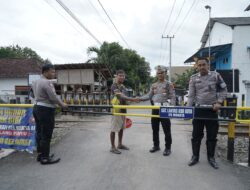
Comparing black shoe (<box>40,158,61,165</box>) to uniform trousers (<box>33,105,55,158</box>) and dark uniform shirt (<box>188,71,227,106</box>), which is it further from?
dark uniform shirt (<box>188,71,227,106</box>)

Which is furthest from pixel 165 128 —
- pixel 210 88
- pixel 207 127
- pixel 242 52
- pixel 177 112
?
pixel 242 52

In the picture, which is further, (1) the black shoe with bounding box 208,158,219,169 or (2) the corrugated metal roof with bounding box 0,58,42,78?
(2) the corrugated metal roof with bounding box 0,58,42,78

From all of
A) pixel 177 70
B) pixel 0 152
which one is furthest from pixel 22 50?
pixel 0 152

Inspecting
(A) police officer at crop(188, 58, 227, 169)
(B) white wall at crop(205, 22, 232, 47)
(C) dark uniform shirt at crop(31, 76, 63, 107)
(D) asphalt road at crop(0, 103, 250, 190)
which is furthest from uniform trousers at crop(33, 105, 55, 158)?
(B) white wall at crop(205, 22, 232, 47)

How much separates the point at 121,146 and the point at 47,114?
1789 mm

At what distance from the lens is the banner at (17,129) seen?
4844mm

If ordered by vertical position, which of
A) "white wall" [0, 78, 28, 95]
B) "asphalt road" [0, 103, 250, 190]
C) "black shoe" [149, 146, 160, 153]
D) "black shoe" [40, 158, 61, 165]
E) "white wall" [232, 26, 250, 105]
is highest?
"white wall" [232, 26, 250, 105]

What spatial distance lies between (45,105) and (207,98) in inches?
111

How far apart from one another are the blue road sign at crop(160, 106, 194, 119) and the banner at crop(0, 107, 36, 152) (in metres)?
2.68

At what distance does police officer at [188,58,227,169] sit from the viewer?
397 cm

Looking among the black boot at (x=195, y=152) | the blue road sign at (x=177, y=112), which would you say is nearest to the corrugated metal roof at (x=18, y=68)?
the blue road sign at (x=177, y=112)

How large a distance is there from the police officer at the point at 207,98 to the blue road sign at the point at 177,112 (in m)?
0.13

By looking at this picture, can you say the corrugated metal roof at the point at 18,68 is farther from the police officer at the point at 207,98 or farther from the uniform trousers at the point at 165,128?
the police officer at the point at 207,98

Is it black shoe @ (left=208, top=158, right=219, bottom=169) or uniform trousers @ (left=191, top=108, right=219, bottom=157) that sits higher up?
uniform trousers @ (left=191, top=108, right=219, bottom=157)
